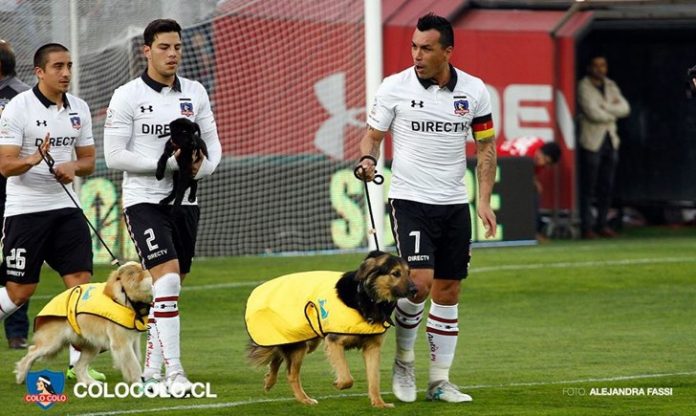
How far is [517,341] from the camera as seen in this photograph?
496 inches

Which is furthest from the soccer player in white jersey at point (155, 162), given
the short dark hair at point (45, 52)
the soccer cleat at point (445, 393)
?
the soccer cleat at point (445, 393)

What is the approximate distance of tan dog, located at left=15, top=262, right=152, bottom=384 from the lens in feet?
32.1

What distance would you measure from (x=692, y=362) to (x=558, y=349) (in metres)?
1.26

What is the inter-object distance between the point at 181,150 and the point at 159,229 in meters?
0.48

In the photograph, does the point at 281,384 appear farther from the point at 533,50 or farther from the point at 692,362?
the point at 533,50

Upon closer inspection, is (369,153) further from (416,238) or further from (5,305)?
(5,305)

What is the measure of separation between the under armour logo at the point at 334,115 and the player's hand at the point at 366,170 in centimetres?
1152

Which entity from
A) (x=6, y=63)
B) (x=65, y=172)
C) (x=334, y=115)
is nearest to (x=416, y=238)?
(x=65, y=172)

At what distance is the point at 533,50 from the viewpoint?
73.2 feet

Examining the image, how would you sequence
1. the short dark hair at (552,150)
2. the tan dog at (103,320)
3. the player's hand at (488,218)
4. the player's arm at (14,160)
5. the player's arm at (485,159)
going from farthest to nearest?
the short dark hair at (552,150), the player's arm at (14,160), the tan dog at (103,320), the player's arm at (485,159), the player's hand at (488,218)

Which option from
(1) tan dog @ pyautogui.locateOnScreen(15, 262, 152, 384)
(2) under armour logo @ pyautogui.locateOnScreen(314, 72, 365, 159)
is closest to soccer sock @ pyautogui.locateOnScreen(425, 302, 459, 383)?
(1) tan dog @ pyautogui.locateOnScreen(15, 262, 152, 384)

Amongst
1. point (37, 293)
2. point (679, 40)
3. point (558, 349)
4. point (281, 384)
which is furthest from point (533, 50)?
point (281, 384)

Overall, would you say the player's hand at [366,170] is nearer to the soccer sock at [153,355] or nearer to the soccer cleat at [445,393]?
the soccer cleat at [445,393]

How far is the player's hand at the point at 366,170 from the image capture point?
888 centimetres
